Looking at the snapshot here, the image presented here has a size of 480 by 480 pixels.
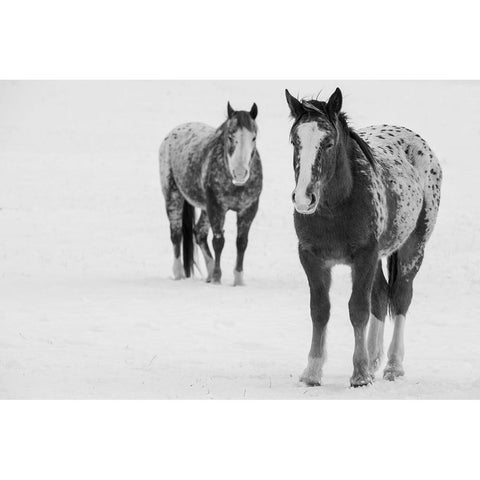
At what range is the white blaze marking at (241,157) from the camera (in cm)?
1120

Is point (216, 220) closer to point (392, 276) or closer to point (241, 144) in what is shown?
point (241, 144)

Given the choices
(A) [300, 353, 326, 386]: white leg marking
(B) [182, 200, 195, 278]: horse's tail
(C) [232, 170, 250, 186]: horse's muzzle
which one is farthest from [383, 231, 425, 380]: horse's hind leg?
(B) [182, 200, 195, 278]: horse's tail

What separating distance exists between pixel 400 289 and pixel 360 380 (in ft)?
4.44

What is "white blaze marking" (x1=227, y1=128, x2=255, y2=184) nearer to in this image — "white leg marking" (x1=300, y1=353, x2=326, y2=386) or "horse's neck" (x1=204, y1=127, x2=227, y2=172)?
"horse's neck" (x1=204, y1=127, x2=227, y2=172)

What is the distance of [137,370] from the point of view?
696 cm

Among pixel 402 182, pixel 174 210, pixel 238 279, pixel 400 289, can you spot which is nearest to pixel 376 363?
pixel 400 289

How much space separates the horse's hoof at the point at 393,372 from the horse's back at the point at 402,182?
36.2 inches

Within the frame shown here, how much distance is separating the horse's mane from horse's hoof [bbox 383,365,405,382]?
1.63m

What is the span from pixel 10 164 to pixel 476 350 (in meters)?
16.9

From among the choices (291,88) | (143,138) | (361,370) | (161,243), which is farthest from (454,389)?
(143,138)

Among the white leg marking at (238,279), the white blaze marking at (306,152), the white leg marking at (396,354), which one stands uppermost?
the white blaze marking at (306,152)

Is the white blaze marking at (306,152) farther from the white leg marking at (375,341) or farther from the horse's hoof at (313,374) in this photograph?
the white leg marking at (375,341)

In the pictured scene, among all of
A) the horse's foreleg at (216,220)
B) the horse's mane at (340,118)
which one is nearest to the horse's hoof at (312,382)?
the horse's mane at (340,118)

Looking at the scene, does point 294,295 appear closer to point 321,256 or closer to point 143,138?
point 321,256
